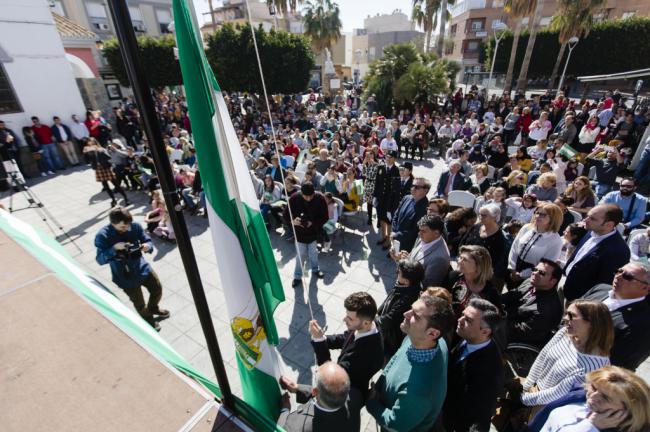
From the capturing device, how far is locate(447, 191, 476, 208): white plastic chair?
619 centimetres

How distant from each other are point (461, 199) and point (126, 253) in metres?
5.85

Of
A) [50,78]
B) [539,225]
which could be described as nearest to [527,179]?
[539,225]

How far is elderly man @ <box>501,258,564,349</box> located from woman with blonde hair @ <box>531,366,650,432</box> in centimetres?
131

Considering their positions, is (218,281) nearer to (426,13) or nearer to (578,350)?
(578,350)

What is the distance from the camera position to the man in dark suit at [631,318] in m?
2.68

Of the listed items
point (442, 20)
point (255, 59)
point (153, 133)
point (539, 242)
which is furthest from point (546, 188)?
point (442, 20)

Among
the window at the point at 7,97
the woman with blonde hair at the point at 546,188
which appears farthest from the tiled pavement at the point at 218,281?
the window at the point at 7,97

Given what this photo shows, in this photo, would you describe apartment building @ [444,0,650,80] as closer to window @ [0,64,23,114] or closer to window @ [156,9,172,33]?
window @ [156,9,172,33]

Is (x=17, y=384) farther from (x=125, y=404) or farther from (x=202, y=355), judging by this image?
(x=202, y=355)

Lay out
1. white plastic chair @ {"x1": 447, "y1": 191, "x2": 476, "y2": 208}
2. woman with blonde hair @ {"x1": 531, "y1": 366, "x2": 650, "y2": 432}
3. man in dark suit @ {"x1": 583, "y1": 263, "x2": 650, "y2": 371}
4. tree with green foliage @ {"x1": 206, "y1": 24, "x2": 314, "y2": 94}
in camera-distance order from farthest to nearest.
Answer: tree with green foliage @ {"x1": 206, "y1": 24, "x2": 314, "y2": 94} < white plastic chair @ {"x1": 447, "y1": 191, "x2": 476, "y2": 208} < man in dark suit @ {"x1": 583, "y1": 263, "x2": 650, "y2": 371} < woman with blonde hair @ {"x1": 531, "y1": 366, "x2": 650, "y2": 432}

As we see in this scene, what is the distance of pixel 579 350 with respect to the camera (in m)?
2.43

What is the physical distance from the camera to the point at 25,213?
875 centimetres

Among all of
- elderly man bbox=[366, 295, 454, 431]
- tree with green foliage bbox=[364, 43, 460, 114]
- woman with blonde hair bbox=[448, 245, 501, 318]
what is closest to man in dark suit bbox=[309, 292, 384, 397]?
elderly man bbox=[366, 295, 454, 431]

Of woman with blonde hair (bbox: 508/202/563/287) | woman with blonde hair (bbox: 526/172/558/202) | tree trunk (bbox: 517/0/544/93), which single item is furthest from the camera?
tree trunk (bbox: 517/0/544/93)
